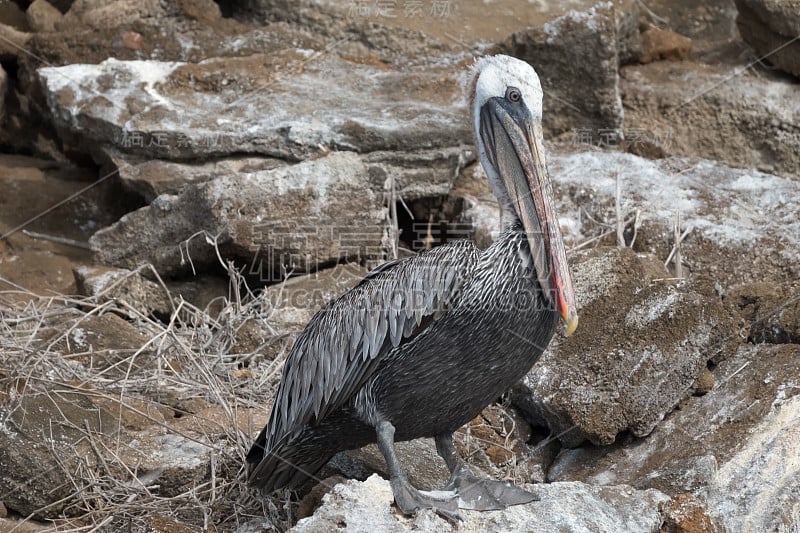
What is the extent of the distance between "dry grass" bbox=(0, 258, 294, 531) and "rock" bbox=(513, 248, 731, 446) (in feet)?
4.28

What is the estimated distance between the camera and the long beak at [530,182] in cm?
417

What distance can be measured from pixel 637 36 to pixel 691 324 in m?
3.66

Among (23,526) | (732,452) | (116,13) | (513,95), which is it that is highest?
(513,95)

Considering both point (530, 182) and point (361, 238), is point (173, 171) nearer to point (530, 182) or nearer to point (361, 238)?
point (361, 238)

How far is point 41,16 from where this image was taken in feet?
28.2

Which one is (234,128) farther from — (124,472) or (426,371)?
(426,371)

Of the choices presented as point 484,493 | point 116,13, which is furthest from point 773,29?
point 484,493

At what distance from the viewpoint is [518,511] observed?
4066 millimetres

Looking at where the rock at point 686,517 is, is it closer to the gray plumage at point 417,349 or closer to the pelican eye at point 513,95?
the gray plumage at point 417,349

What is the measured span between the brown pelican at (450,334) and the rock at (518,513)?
0.21 feet

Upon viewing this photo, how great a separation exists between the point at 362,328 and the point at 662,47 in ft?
15.7

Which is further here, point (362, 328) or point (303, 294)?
point (303, 294)

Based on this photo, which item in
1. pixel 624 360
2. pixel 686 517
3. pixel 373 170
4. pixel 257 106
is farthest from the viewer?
pixel 257 106

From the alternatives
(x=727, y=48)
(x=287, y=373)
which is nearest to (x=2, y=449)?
(x=287, y=373)
